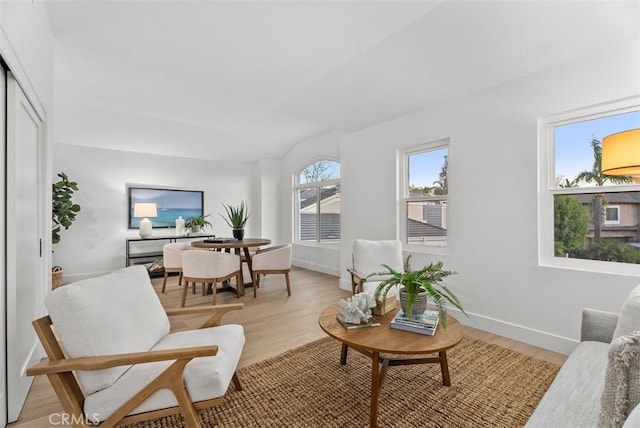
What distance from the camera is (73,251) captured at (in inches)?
190

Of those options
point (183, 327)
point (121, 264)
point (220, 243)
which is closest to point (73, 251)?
point (121, 264)

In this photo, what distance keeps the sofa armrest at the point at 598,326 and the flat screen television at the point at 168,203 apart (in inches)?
237

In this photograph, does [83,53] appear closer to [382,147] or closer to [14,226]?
[14,226]

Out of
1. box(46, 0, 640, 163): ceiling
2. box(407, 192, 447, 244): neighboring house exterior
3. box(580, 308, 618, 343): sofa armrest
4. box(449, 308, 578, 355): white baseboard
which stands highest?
box(46, 0, 640, 163): ceiling

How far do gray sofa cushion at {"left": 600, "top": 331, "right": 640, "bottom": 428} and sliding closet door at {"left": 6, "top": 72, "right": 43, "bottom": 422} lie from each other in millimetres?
2609

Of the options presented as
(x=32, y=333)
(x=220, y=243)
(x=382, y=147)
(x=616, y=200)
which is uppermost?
(x=382, y=147)

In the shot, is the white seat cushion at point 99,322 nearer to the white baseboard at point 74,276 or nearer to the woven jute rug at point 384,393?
the woven jute rug at point 384,393

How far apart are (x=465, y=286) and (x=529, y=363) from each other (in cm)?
93

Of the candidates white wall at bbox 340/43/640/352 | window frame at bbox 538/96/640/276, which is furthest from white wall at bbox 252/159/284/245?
window frame at bbox 538/96/640/276

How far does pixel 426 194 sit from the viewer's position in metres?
→ 3.68

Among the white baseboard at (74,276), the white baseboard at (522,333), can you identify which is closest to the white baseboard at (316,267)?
the white baseboard at (522,333)

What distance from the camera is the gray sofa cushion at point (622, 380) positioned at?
2.69ft

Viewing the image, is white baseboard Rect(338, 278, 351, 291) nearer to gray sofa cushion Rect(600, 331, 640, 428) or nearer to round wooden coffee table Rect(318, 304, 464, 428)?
round wooden coffee table Rect(318, 304, 464, 428)

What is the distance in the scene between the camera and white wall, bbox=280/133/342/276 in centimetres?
554
